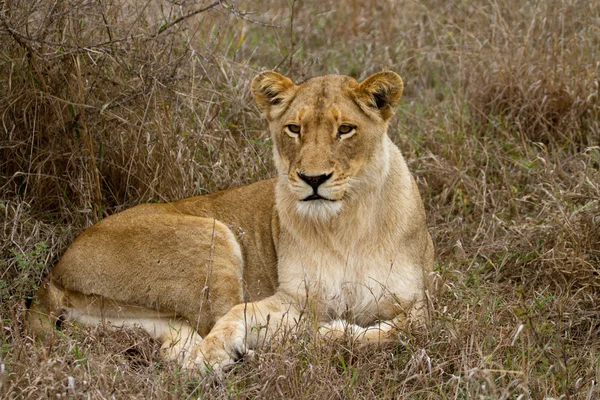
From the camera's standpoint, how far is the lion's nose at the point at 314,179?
3.85 meters

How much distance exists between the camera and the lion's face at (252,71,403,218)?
390 cm

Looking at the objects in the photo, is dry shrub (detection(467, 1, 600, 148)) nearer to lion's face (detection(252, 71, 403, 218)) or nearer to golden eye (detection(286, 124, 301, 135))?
lion's face (detection(252, 71, 403, 218))

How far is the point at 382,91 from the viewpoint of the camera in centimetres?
414

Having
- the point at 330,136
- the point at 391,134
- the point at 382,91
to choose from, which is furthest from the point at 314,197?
the point at 391,134

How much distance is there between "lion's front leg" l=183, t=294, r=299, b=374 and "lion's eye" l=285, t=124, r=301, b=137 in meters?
0.76

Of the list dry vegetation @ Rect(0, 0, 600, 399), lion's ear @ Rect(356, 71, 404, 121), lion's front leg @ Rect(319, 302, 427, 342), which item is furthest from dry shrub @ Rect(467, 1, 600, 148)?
lion's front leg @ Rect(319, 302, 427, 342)

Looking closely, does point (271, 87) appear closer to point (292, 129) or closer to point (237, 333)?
point (292, 129)

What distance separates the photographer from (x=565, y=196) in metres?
5.19

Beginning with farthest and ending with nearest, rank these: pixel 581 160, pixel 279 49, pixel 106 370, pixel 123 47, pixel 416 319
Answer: pixel 279 49
pixel 581 160
pixel 123 47
pixel 416 319
pixel 106 370

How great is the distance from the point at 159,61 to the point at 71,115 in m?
0.57

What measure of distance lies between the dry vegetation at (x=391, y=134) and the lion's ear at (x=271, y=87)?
72 centimetres

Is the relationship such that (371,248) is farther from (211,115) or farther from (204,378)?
(211,115)

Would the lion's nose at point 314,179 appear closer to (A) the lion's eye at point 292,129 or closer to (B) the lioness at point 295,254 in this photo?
(B) the lioness at point 295,254

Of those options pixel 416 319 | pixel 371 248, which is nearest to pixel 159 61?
pixel 371 248
